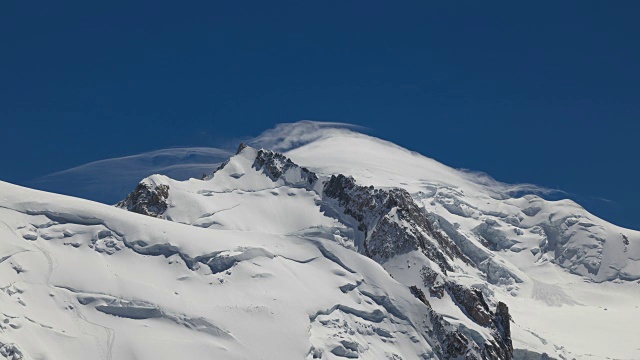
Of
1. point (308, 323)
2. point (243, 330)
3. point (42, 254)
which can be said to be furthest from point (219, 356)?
point (42, 254)

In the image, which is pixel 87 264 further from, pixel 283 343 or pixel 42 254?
pixel 283 343

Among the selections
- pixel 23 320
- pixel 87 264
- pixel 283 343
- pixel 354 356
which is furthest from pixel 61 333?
pixel 354 356

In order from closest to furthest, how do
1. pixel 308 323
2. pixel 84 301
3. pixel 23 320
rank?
1. pixel 23 320
2. pixel 84 301
3. pixel 308 323

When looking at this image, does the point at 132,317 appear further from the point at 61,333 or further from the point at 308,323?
the point at 308,323

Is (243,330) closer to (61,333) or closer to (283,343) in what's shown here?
(283,343)

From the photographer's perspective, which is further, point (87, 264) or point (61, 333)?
point (87, 264)

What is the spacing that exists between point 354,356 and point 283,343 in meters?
13.9

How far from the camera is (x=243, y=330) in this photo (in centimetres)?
18788

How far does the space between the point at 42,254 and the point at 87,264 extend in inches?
307

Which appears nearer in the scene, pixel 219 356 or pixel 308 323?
pixel 219 356

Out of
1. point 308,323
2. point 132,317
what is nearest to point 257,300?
point 308,323

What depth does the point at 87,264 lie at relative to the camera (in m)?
195

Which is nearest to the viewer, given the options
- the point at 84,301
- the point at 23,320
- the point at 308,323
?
the point at 23,320

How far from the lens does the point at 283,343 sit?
187625mm
